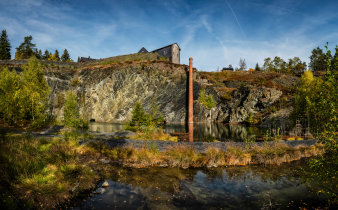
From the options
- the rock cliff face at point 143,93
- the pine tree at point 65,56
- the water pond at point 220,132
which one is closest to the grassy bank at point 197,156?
the water pond at point 220,132

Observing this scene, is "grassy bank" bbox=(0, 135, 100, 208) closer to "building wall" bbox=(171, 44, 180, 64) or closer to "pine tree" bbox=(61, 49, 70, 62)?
"building wall" bbox=(171, 44, 180, 64)

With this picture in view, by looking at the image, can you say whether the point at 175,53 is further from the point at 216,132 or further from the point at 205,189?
the point at 205,189

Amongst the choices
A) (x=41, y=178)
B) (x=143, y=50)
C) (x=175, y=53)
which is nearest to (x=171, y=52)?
(x=175, y=53)

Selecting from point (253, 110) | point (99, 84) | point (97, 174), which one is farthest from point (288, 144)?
point (99, 84)

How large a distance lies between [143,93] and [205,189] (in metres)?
52.2

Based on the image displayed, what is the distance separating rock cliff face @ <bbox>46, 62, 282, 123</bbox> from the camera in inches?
2383

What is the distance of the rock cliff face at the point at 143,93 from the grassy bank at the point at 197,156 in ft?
137

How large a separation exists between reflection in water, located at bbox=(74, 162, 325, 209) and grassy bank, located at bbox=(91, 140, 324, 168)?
0.93 m

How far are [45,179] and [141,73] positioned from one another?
55.3 metres

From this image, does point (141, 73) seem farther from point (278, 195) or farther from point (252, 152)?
point (278, 195)

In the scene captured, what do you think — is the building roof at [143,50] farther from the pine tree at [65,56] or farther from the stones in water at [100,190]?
the stones in water at [100,190]

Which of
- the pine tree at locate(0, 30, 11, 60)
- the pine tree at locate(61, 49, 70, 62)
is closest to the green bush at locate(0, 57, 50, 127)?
the pine tree at locate(0, 30, 11, 60)

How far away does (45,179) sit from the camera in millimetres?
9578

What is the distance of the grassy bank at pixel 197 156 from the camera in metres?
15.7
